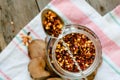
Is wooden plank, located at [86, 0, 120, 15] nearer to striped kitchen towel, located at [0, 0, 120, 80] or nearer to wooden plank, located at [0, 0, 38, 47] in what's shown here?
striped kitchen towel, located at [0, 0, 120, 80]

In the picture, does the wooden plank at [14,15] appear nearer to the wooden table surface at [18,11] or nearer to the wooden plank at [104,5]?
the wooden table surface at [18,11]

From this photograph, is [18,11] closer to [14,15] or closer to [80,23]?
[14,15]

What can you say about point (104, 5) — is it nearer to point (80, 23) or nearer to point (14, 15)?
point (80, 23)

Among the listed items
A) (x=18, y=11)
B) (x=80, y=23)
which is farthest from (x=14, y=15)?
(x=80, y=23)

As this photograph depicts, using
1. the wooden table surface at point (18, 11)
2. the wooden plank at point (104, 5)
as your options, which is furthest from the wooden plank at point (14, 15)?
the wooden plank at point (104, 5)

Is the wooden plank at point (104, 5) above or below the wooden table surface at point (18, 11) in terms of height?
below

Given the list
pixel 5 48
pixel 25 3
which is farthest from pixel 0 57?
pixel 25 3

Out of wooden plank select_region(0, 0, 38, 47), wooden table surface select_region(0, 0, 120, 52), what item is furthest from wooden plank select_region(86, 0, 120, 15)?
wooden plank select_region(0, 0, 38, 47)
